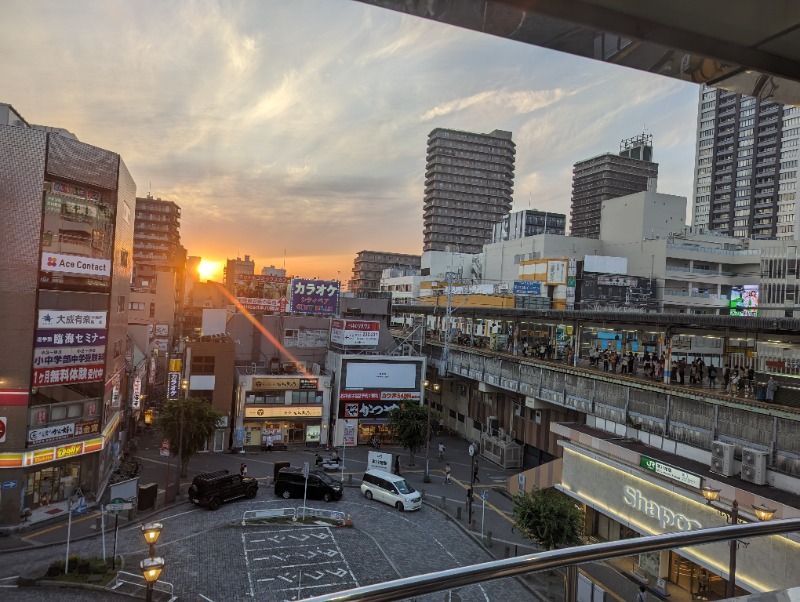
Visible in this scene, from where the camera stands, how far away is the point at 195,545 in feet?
60.7

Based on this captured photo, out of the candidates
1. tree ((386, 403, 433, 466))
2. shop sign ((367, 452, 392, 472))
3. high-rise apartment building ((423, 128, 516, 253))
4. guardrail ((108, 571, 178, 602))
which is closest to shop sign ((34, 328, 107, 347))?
guardrail ((108, 571, 178, 602))

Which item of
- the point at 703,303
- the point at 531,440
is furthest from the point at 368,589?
the point at 703,303

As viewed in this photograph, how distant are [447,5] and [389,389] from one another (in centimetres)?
3386

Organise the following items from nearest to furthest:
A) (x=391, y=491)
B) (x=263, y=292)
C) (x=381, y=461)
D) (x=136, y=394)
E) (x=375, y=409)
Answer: (x=391, y=491)
(x=381, y=461)
(x=136, y=394)
(x=375, y=409)
(x=263, y=292)

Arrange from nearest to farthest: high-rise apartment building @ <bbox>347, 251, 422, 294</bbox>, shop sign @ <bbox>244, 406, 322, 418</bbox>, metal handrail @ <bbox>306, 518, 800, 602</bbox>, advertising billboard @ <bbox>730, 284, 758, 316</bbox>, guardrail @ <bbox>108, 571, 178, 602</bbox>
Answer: metal handrail @ <bbox>306, 518, 800, 602</bbox>, guardrail @ <bbox>108, 571, 178, 602</bbox>, shop sign @ <bbox>244, 406, 322, 418</bbox>, advertising billboard @ <bbox>730, 284, 758, 316</bbox>, high-rise apartment building @ <bbox>347, 251, 422, 294</bbox>

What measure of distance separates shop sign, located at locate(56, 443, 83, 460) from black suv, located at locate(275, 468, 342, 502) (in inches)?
319

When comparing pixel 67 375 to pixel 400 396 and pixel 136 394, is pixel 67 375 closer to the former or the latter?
pixel 136 394

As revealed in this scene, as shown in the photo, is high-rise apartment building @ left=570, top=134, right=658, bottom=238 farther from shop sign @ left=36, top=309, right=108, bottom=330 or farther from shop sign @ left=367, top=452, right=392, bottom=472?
shop sign @ left=36, top=309, right=108, bottom=330

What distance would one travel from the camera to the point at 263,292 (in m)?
42.8

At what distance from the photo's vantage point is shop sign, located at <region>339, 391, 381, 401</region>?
35250 millimetres

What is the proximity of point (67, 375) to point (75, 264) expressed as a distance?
14.7ft

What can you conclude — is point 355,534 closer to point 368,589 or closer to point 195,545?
point 195,545

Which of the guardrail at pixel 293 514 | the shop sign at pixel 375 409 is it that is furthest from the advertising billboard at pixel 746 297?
the guardrail at pixel 293 514

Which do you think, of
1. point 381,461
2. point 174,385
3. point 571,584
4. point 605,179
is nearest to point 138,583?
point 381,461
